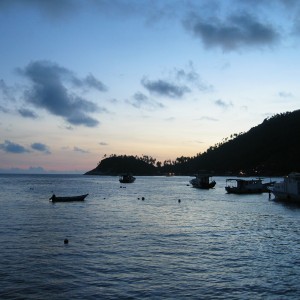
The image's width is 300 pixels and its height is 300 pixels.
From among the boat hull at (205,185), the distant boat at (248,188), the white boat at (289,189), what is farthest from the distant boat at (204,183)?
the white boat at (289,189)

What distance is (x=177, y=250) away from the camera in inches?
1359

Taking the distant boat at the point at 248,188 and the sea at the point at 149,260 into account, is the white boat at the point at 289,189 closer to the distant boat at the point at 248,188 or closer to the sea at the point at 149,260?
the distant boat at the point at 248,188

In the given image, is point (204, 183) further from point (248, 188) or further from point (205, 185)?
point (248, 188)

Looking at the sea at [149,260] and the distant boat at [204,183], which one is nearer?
the sea at [149,260]

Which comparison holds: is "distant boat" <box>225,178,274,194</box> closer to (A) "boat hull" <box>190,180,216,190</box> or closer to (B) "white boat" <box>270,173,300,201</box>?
(B) "white boat" <box>270,173,300,201</box>

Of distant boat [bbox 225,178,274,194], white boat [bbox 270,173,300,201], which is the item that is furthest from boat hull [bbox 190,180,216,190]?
white boat [bbox 270,173,300,201]

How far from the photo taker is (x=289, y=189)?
8600 centimetres

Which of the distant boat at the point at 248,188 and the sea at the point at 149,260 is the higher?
the distant boat at the point at 248,188

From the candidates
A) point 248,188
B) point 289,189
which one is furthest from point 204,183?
point 289,189

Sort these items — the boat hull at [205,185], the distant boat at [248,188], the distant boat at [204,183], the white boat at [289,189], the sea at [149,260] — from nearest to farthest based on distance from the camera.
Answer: the sea at [149,260] → the white boat at [289,189] → the distant boat at [248,188] → the boat hull at [205,185] → the distant boat at [204,183]

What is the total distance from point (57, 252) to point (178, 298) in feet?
50.2

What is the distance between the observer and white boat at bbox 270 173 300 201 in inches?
3219

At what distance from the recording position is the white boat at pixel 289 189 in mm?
81750

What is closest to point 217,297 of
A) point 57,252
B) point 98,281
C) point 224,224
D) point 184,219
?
point 98,281
